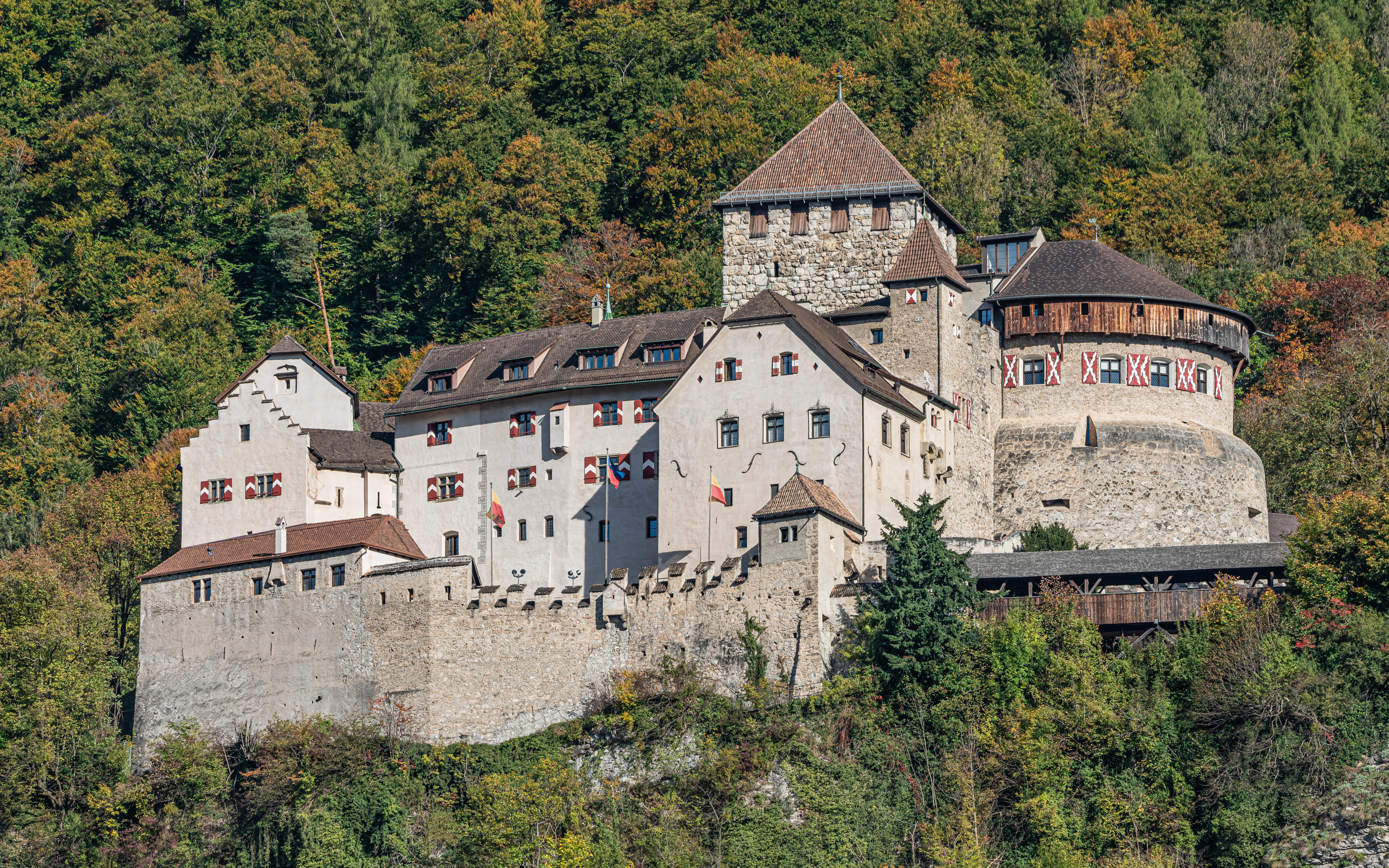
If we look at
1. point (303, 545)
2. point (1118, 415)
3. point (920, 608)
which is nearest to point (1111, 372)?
point (1118, 415)

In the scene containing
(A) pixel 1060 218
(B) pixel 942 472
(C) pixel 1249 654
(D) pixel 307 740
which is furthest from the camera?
(A) pixel 1060 218

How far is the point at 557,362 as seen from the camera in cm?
6675

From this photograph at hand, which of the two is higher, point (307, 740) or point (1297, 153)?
point (1297, 153)

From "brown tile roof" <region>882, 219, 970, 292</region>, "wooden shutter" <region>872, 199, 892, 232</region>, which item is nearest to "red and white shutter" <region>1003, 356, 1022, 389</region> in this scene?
"brown tile roof" <region>882, 219, 970, 292</region>

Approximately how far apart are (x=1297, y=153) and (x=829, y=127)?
31.2 meters

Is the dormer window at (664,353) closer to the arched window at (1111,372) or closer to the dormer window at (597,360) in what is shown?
the dormer window at (597,360)

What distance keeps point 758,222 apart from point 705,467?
12060mm

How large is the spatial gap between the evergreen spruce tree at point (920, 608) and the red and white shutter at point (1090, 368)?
53.7ft

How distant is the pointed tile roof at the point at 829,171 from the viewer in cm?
6888

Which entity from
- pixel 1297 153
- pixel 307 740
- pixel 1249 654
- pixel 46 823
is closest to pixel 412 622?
pixel 307 740

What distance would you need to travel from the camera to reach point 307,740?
5806 centimetres

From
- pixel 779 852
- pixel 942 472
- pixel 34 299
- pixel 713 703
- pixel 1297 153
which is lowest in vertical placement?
pixel 779 852

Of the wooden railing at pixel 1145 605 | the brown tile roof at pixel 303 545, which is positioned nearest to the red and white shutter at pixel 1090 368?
the wooden railing at pixel 1145 605

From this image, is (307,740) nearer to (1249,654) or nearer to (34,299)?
(1249,654)
